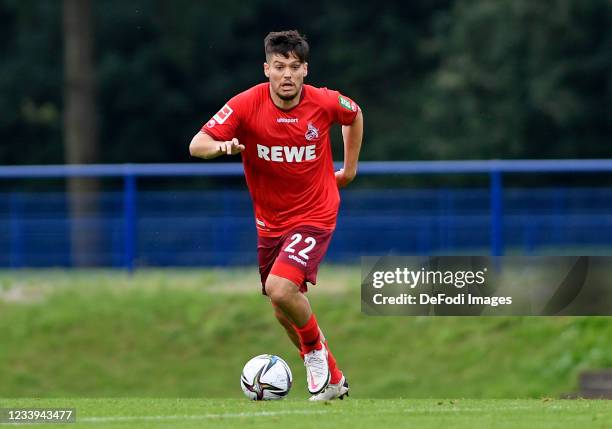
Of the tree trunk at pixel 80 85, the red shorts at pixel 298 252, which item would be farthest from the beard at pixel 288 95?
the tree trunk at pixel 80 85

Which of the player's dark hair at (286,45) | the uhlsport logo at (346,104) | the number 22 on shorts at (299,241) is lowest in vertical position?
the number 22 on shorts at (299,241)

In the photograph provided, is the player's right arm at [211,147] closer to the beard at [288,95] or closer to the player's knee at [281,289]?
the beard at [288,95]

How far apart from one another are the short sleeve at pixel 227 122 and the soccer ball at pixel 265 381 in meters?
1.41

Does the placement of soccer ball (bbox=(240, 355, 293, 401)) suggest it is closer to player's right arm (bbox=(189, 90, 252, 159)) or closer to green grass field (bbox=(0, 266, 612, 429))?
player's right arm (bbox=(189, 90, 252, 159))

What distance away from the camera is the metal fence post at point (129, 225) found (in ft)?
52.9

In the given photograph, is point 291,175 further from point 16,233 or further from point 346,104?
point 16,233

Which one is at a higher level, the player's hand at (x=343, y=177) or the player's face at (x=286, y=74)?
the player's face at (x=286, y=74)

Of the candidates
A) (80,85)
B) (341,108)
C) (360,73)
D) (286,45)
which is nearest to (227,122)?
(286,45)

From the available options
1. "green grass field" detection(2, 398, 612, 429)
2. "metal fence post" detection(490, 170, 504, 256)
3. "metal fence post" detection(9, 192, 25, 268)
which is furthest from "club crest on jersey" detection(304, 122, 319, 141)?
"metal fence post" detection(9, 192, 25, 268)

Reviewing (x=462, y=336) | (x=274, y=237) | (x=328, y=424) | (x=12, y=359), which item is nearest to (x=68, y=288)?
(x=12, y=359)

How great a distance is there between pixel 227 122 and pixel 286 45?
58 cm

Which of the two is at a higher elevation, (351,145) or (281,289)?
(351,145)

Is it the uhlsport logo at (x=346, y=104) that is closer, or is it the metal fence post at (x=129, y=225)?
the uhlsport logo at (x=346, y=104)

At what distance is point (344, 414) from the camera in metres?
7.74
